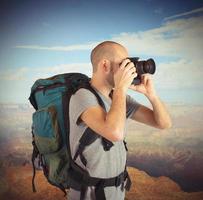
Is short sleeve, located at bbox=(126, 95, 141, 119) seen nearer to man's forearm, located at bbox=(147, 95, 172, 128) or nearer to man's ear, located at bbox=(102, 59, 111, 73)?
man's forearm, located at bbox=(147, 95, 172, 128)

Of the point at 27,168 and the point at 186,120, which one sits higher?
the point at 186,120

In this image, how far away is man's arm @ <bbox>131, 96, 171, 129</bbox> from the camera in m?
1.39

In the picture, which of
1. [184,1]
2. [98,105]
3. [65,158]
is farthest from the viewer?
[184,1]

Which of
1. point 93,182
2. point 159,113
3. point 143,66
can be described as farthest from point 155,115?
point 93,182

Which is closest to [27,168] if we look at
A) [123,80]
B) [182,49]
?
[182,49]

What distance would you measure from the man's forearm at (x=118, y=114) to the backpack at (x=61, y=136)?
87 mm

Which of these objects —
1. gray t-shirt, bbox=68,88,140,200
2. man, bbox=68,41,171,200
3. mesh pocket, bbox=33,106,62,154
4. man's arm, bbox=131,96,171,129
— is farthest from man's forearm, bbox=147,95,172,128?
mesh pocket, bbox=33,106,62,154

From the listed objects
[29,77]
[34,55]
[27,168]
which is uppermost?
[34,55]

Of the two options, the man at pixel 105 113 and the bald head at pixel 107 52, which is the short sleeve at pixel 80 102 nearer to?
the man at pixel 105 113

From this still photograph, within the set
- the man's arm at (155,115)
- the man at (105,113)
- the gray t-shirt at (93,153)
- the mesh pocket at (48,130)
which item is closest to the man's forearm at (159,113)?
the man's arm at (155,115)

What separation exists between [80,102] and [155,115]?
379mm

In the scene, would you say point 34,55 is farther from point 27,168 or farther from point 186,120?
point 186,120

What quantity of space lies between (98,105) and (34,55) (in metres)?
1.45

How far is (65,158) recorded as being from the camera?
4.19 feet
